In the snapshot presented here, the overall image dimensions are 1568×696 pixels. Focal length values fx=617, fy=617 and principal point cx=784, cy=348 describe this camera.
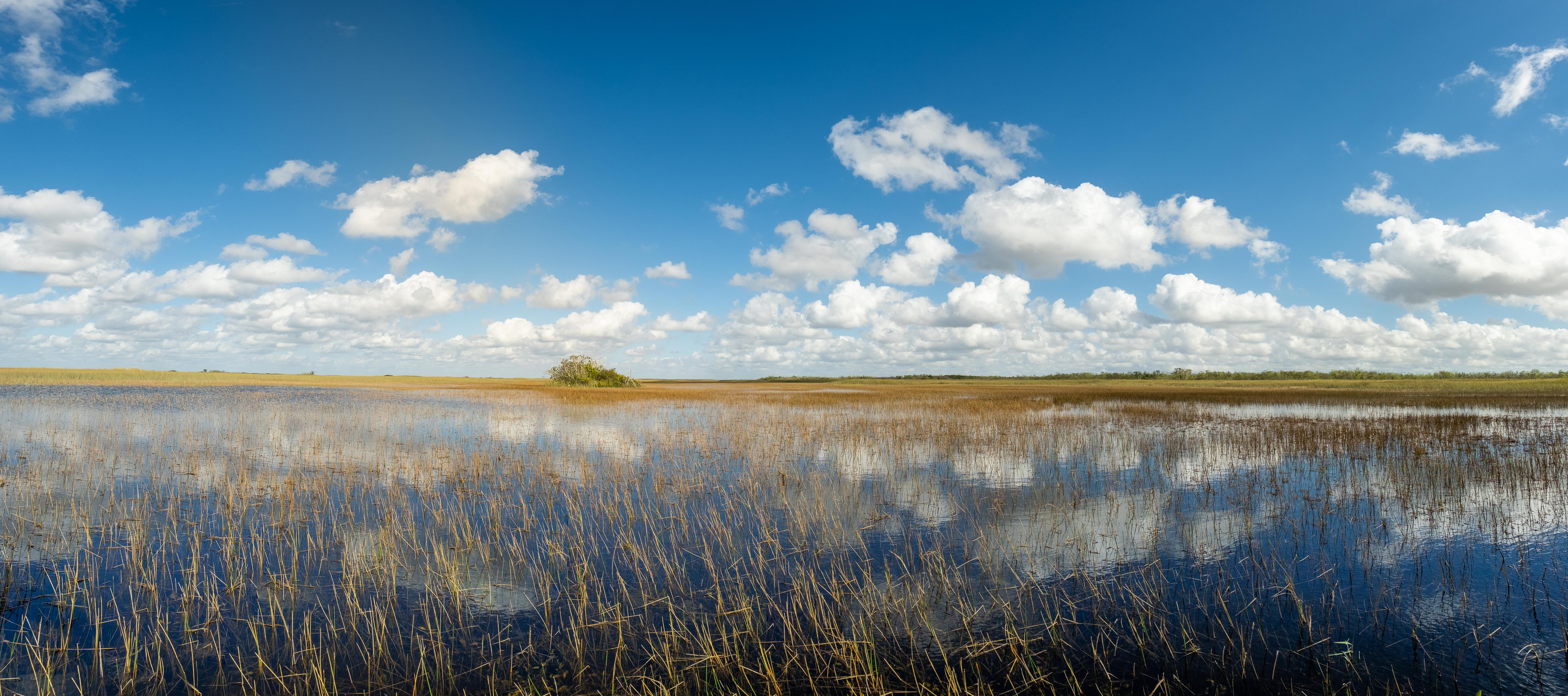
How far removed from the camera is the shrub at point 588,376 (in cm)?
6831

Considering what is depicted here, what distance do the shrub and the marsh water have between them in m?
51.3

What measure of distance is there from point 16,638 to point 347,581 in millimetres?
2474

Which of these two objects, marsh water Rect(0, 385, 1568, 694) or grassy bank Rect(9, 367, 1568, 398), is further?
grassy bank Rect(9, 367, 1568, 398)

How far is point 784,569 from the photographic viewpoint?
25.2ft

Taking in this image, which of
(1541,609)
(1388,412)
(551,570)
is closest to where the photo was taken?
(1541,609)

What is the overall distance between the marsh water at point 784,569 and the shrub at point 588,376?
168ft

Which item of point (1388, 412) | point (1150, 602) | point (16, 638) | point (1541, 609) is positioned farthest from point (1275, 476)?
point (1388, 412)

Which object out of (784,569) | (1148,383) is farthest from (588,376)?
(1148,383)

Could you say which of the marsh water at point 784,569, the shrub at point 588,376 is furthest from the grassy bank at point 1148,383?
the marsh water at point 784,569

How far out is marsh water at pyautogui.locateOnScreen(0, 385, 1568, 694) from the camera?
5.26 metres

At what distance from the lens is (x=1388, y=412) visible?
2817 cm

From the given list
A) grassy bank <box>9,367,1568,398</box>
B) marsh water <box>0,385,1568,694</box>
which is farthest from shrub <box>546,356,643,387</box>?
marsh water <box>0,385,1568,694</box>

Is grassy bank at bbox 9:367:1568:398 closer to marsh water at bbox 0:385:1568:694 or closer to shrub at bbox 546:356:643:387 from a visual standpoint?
shrub at bbox 546:356:643:387

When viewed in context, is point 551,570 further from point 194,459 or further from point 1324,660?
point 194,459
